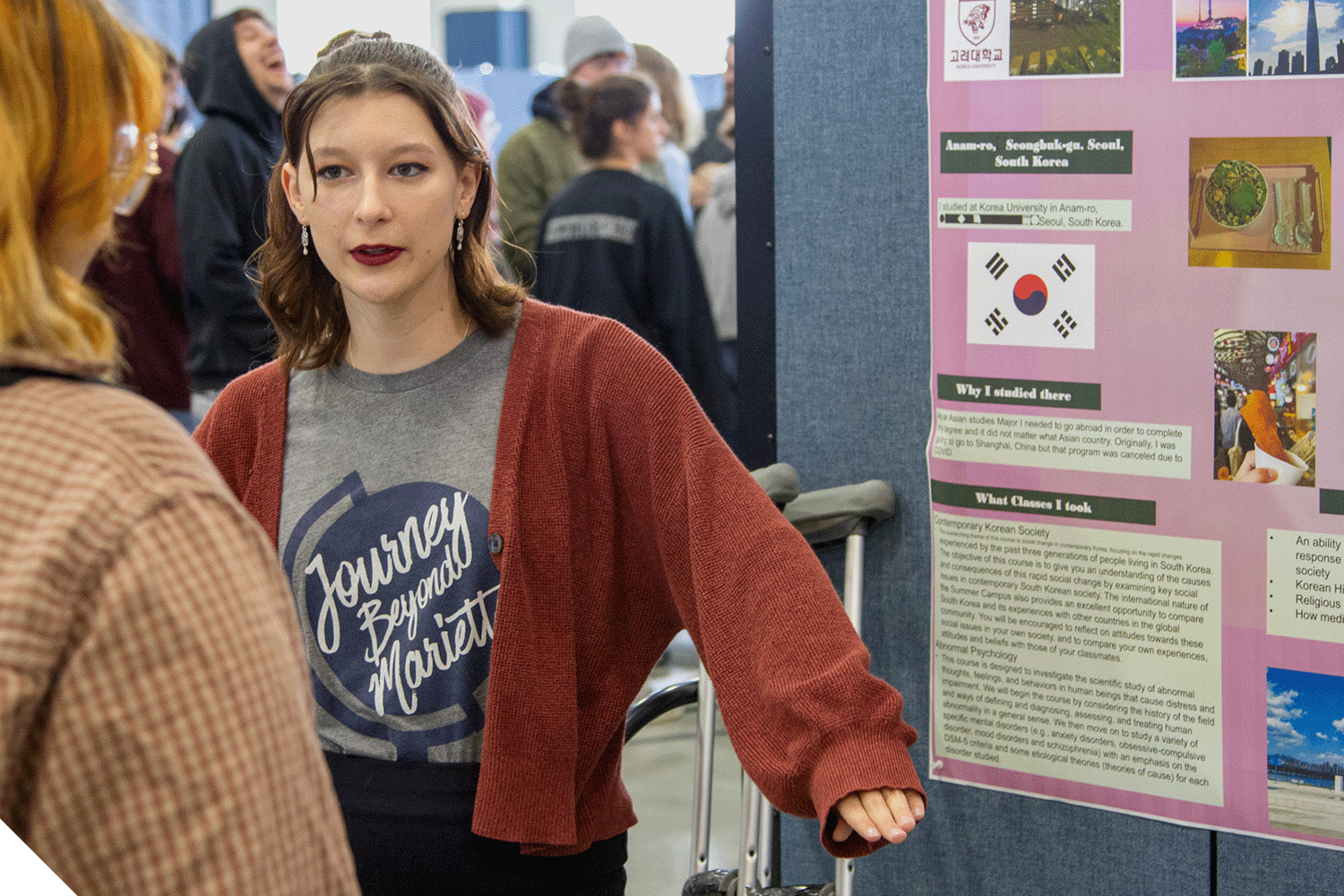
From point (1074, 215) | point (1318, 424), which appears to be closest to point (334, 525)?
point (1074, 215)

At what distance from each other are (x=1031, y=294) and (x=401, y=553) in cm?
88

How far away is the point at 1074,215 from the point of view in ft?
5.41

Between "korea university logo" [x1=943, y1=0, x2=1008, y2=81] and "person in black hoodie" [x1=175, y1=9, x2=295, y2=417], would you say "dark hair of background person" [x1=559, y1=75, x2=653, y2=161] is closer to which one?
"person in black hoodie" [x1=175, y1=9, x2=295, y2=417]

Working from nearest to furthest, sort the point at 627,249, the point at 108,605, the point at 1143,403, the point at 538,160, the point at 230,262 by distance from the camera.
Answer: the point at 108,605 → the point at 1143,403 → the point at 230,262 → the point at 627,249 → the point at 538,160

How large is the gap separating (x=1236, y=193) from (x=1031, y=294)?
27cm

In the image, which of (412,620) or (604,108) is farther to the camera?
(604,108)

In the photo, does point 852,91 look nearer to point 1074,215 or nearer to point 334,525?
point 1074,215

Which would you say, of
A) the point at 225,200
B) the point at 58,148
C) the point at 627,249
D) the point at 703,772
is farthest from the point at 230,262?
the point at 58,148

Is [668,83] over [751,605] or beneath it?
over

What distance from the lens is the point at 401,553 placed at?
1343mm

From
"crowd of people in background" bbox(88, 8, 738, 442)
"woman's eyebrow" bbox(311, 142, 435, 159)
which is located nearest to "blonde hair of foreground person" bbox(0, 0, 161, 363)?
Result: "woman's eyebrow" bbox(311, 142, 435, 159)

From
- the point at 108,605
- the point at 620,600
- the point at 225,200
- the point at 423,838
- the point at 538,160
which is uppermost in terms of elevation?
the point at 538,160

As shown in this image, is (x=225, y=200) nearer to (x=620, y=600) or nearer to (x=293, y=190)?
(x=293, y=190)

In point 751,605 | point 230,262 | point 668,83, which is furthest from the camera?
point 668,83
